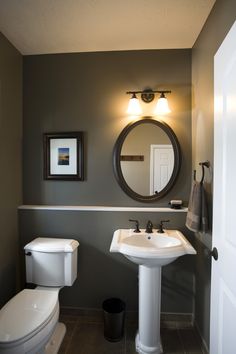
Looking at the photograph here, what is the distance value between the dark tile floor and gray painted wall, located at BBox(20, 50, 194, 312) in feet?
0.42

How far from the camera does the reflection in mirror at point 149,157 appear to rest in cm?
191

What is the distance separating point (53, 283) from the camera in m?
1.74

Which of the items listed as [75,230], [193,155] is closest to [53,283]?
[75,230]

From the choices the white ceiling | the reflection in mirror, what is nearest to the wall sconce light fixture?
the reflection in mirror

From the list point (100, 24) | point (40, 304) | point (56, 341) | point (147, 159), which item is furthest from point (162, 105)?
point (56, 341)

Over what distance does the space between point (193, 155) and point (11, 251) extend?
183 centimetres

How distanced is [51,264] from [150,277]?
0.80 m

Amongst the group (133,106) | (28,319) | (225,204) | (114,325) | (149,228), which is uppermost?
(133,106)

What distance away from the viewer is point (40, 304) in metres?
1.38

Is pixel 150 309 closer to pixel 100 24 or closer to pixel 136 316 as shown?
pixel 136 316

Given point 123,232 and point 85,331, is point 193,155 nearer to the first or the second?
point 123,232

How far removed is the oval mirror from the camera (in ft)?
6.24

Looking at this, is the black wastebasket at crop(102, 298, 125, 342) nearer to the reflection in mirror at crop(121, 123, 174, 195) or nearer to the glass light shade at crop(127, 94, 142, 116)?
the reflection in mirror at crop(121, 123, 174, 195)

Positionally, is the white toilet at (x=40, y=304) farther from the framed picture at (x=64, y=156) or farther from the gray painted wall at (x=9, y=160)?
the framed picture at (x=64, y=156)
